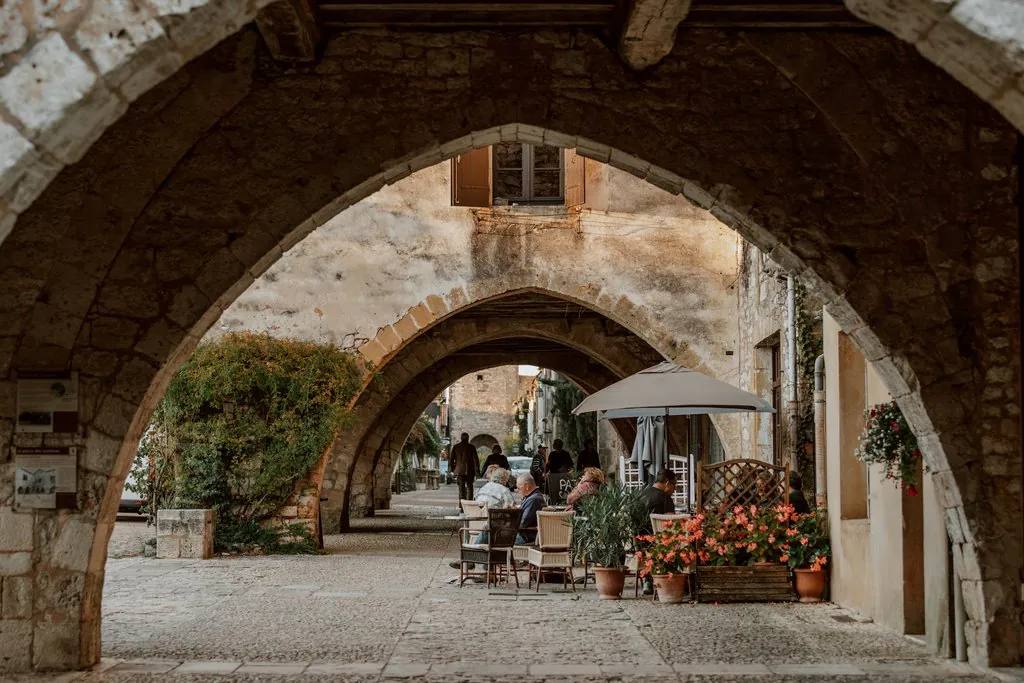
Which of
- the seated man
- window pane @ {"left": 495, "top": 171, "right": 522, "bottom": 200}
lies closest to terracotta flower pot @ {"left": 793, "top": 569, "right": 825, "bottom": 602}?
the seated man

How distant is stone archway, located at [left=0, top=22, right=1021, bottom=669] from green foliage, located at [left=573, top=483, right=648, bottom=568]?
2774 mm

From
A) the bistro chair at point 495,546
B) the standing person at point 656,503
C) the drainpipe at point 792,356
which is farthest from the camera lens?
the drainpipe at point 792,356

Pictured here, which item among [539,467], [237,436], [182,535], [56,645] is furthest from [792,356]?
[539,467]

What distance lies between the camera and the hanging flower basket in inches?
255

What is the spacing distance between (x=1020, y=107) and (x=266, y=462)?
9928mm

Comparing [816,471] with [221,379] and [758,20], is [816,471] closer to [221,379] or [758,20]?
[758,20]

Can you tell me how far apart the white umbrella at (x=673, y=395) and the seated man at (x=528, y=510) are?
814mm

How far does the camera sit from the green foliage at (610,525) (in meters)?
8.56

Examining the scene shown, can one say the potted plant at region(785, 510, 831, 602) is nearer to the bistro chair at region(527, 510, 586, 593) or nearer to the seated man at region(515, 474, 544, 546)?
the bistro chair at region(527, 510, 586, 593)

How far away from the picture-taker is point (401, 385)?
640 inches

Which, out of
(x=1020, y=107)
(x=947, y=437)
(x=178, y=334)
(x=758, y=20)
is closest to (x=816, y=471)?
(x=947, y=437)

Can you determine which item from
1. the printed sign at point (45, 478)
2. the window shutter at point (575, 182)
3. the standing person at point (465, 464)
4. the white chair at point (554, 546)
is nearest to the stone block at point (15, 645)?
the printed sign at point (45, 478)

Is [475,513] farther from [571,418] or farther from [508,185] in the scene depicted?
[571,418]

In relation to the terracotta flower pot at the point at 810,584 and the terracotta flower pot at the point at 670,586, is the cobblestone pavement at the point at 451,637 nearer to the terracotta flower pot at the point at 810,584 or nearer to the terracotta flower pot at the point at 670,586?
the terracotta flower pot at the point at 670,586
